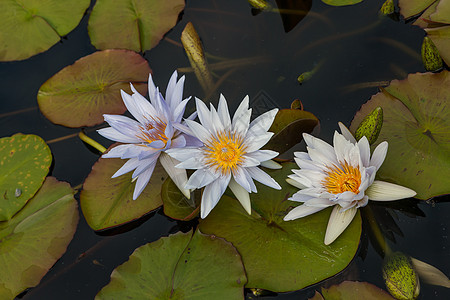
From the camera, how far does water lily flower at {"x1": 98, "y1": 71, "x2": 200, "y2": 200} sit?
2391mm

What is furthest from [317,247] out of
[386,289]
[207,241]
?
[207,241]

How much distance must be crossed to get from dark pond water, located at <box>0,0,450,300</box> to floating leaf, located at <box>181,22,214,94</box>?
78 mm

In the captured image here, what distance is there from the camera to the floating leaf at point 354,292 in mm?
2309

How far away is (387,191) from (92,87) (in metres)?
2.37

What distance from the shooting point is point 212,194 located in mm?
2332

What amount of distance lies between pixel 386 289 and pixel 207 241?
116 centimetres

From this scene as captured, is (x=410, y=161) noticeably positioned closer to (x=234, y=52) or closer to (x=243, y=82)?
(x=243, y=82)

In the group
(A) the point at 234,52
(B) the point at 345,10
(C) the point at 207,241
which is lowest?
(C) the point at 207,241

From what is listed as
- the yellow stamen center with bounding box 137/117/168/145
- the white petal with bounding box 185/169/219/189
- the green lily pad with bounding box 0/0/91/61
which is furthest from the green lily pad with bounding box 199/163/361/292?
the green lily pad with bounding box 0/0/91/61

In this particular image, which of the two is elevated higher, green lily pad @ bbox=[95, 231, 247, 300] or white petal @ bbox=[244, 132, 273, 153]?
white petal @ bbox=[244, 132, 273, 153]

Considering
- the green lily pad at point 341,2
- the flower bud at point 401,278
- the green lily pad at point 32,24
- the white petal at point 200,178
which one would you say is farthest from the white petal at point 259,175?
the green lily pad at point 32,24

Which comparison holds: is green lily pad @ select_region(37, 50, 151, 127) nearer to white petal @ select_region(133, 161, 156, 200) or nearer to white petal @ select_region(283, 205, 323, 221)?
white petal @ select_region(133, 161, 156, 200)

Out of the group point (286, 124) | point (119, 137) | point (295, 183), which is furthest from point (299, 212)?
point (119, 137)

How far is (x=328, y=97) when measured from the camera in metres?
3.15
